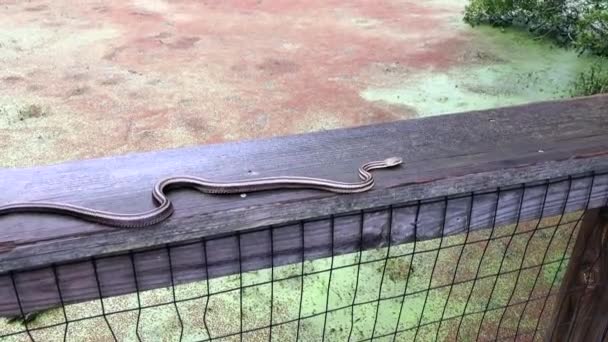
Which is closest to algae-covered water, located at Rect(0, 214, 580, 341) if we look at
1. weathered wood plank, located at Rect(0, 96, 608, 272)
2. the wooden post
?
the wooden post

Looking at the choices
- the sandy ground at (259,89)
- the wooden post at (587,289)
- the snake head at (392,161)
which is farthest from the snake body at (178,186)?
the sandy ground at (259,89)

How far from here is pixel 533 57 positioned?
6.84 metres

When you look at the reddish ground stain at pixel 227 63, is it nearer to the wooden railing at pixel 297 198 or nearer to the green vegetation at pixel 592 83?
the green vegetation at pixel 592 83

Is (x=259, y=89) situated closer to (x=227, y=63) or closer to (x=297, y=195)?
(x=227, y=63)

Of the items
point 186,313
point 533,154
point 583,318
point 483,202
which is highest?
point 533,154

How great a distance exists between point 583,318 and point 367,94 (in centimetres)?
Result: 403

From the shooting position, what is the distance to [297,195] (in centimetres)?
120

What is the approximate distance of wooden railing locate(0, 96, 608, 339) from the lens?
1.10 meters

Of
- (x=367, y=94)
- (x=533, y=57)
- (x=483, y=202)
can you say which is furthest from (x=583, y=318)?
(x=533, y=57)

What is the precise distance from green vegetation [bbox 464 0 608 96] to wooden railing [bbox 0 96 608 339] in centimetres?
418

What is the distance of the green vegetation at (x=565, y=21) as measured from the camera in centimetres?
551

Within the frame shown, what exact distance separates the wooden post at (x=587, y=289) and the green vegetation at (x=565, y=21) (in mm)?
3717

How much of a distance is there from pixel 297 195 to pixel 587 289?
118 cm

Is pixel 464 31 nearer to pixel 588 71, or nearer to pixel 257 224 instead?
pixel 588 71
